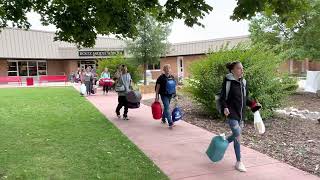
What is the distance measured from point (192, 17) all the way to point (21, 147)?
4299 mm

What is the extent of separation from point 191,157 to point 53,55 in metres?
39.7

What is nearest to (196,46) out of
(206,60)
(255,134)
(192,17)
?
(206,60)

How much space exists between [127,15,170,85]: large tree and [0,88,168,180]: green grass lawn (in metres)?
16.6

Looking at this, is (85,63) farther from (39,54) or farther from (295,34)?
(295,34)

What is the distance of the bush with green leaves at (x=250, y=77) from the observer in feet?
35.5

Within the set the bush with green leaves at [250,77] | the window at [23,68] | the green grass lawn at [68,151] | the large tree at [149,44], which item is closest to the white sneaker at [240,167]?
the green grass lawn at [68,151]

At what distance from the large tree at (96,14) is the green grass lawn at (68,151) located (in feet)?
7.54

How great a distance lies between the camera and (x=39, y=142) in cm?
849

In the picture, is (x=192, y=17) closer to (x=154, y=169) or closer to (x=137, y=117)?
(x=154, y=169)

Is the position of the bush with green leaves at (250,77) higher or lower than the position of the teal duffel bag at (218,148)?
higher

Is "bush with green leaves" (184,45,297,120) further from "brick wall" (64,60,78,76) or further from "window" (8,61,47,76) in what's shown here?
"brick wall" (64,60,78,76)

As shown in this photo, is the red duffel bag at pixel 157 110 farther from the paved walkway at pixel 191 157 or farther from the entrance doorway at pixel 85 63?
the entrance doorway at pixel 85 63

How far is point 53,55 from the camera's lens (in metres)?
44.5

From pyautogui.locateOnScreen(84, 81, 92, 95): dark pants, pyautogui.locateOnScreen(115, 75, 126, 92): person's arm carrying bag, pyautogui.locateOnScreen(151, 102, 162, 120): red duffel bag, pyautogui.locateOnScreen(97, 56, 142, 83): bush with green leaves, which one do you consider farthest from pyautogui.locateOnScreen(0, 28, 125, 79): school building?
pyautogui.locateOnScreen(151, 102, 162, 120): red duffel bag
